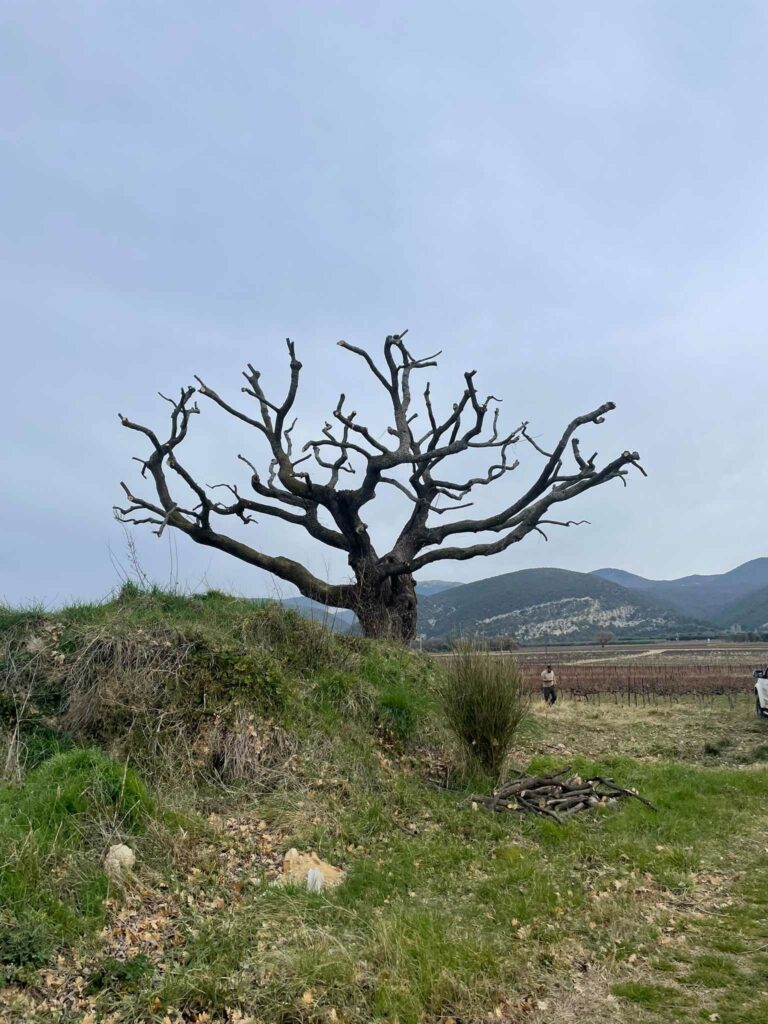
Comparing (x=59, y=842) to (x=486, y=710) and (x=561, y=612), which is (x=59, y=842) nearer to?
(x=486, y=710)

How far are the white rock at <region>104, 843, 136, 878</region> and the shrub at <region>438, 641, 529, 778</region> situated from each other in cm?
446

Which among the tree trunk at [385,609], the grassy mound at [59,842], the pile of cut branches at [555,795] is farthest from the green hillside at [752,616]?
the grassy mound at [59,842]

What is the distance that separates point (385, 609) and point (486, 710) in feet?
19.8

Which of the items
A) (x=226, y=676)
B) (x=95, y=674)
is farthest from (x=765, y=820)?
(x=95, y=674)

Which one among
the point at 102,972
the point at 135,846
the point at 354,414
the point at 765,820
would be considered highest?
the point at 354,414

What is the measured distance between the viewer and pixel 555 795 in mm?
8305

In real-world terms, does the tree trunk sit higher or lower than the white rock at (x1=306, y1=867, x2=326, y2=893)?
higher

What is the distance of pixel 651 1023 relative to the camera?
3.87 meters

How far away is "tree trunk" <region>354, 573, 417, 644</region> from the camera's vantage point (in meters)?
14.6

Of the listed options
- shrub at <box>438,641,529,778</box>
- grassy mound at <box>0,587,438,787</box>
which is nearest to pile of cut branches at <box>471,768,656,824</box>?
shrub at <box>438,641,529,778</box>

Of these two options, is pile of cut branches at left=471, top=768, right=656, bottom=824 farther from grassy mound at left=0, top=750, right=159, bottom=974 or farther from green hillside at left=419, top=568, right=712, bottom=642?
green hillside at left=419, top=568, right=712, bottom=642

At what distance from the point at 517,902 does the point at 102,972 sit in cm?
283

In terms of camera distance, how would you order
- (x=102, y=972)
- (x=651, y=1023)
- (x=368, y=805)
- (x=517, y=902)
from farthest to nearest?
(x=368, y=805), (x=517, y=902), (x=102, y=972), (x=651, y=1023)

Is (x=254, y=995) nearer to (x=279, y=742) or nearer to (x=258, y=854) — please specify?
(x=258, y=854)
